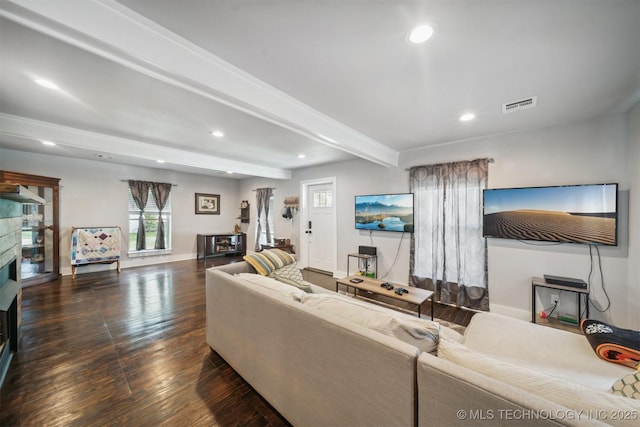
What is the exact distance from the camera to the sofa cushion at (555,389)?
668 millimetres

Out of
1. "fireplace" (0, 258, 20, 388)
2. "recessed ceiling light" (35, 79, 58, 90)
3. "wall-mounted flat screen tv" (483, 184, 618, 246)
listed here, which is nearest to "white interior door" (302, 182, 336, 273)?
"wall-mounted flat screen tv" (483, 184, 618, 246)

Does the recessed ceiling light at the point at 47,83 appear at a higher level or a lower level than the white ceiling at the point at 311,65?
higher

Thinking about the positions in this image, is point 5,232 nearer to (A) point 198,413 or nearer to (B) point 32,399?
(B) point 32,399

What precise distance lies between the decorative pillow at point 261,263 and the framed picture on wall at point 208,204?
4.75 metres

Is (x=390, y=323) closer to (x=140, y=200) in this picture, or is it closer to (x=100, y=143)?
(x=100, y=143)

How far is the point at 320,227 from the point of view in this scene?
5.28 meters

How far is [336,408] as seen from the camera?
1104mm

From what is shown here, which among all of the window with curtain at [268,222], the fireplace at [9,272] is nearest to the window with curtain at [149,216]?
the window with curtain at [268,222]

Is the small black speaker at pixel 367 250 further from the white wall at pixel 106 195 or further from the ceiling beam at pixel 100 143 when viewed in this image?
the white wall at pixel 106 195

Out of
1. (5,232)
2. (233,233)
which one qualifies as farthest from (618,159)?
(233,233)

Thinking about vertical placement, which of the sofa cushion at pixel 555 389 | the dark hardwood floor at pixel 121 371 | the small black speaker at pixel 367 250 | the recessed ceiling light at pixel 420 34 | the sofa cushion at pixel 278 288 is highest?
the recessed ceiling light at pixel 420 34

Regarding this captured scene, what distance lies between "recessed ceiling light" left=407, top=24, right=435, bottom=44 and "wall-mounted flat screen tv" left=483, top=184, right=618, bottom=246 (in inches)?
94.2

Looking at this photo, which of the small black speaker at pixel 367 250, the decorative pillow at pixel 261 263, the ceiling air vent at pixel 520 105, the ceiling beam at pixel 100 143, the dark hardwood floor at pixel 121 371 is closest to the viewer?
the dark hardwood floor at pixel 121 371

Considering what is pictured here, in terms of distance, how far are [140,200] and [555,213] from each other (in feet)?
24.6
